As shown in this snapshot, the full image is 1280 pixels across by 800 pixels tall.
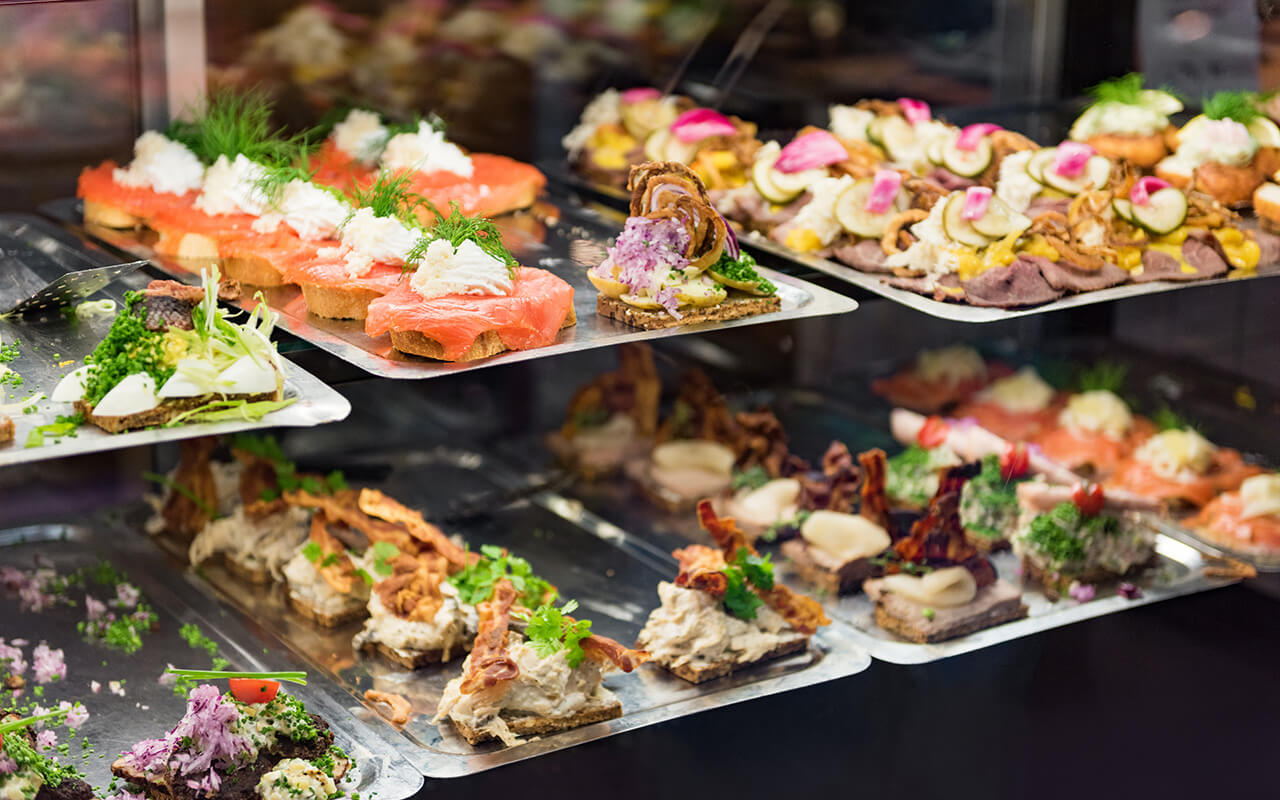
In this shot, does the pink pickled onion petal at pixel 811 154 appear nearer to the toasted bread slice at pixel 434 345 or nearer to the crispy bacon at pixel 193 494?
the toasted bread slice at pixel 434 345

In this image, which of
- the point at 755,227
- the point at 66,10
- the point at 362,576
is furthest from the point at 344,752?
the point at 66,10

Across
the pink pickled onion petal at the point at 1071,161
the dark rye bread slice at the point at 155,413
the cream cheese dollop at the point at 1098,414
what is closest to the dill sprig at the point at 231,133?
the dark rye bread slice at the point at 155,413

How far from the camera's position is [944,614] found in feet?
10.7

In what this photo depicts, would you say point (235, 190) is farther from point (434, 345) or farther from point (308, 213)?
point (434, 345)

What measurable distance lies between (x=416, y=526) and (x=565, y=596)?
14.5 inches

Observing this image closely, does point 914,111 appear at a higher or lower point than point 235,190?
higher

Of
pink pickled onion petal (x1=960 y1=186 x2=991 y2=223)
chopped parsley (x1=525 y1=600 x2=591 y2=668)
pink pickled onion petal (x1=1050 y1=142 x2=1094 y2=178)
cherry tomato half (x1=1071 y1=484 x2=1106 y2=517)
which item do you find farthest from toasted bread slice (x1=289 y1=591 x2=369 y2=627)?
pink pickled onion petal (x1=1050 y1=142 x2=1094 y2=178)

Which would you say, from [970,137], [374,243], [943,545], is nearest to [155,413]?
[374,243]

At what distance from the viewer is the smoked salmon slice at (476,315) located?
2.58m

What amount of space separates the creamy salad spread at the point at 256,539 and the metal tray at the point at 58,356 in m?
0.62

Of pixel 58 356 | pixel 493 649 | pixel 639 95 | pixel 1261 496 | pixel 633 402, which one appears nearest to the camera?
pixel 58 356

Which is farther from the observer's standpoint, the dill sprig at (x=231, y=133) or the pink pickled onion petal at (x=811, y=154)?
the pink pickled onion petal at (x=811, y=154)

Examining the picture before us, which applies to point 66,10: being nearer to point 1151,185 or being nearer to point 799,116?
point 799,116

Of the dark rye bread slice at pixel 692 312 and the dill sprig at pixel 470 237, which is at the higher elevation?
the dill sprig at pixel 470 237
